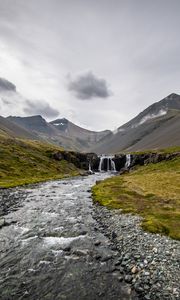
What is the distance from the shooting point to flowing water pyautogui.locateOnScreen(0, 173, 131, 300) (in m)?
19.9

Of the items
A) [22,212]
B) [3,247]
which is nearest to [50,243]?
[3,247]

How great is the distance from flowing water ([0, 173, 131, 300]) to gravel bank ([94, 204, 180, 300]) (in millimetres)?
930

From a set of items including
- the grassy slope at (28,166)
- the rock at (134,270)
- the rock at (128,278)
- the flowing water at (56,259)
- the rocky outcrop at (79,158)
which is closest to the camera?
the flowing water at (56,259)

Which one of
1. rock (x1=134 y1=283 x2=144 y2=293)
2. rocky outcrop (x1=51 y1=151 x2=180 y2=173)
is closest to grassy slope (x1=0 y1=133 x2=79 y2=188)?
rocky outcrop (x1=51 y1=151 x2=180 y2=173)

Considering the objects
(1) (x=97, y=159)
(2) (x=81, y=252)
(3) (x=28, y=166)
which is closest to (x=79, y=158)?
Result: (1) (x=97, y=159)

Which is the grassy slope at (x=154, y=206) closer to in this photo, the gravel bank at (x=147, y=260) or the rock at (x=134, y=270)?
the gravel bank at (x=147, y=260)

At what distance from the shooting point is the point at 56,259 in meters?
25.8

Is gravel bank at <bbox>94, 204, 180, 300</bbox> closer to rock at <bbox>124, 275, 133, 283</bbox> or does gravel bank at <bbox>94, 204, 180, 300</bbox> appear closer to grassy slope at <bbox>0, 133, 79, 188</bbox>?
rock at <bbox>124, 275, 133, 283</bbox>

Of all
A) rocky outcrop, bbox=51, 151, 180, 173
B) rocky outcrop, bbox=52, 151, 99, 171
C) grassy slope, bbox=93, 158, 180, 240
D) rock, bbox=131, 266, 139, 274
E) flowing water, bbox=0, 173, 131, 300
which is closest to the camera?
flowing water, bbox=0, 173, 131, 300

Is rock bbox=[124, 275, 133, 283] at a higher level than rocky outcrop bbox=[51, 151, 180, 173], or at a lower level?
lower

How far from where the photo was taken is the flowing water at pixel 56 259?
65.4 feet

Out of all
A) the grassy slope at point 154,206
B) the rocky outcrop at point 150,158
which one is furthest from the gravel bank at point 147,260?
the rocky outcrop at point 150,158

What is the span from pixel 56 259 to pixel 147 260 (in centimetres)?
863

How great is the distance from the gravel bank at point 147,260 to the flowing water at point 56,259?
0.93 metres
